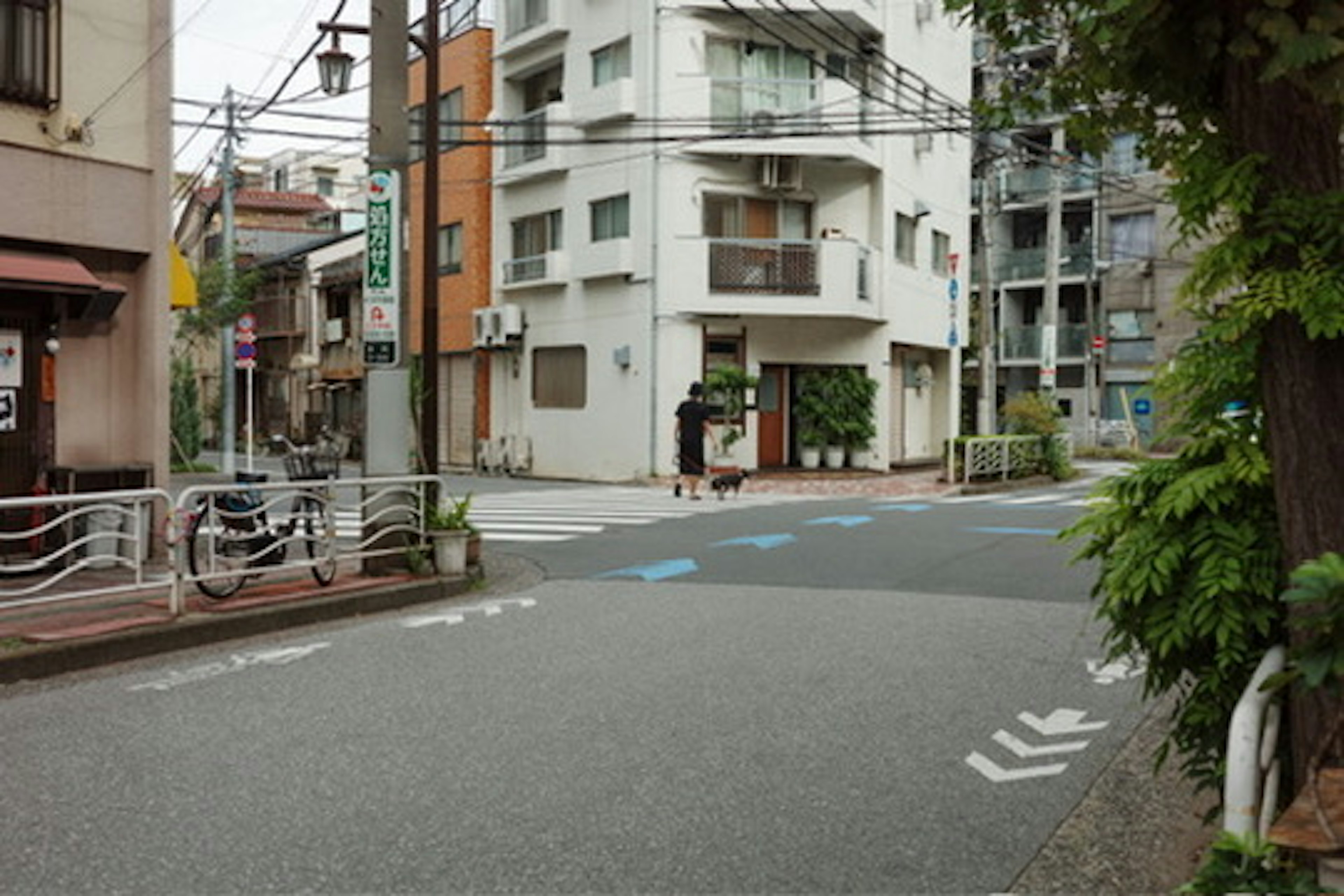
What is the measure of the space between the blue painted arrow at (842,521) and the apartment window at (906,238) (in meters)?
13.9

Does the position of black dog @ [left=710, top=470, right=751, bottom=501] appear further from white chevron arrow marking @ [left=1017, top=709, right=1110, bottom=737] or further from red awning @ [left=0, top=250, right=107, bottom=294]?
white chevron arrow marking @ [left=1017, top=709, right=1110, bottom=737]

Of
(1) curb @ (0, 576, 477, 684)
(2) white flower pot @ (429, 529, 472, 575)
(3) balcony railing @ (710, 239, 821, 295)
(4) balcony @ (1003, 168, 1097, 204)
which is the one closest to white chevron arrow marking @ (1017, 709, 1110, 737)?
Result: (1) curb @ (0, 576, 477, 684)

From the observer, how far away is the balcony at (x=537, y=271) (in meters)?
27.0

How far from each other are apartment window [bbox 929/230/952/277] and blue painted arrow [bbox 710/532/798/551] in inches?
745

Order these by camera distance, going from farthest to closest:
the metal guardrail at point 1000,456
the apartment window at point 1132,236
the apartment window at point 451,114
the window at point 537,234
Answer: the apartment window at point 1132,236
the apartment window at point 451,114
the window at point 537,234
the metal guardrail at point 1000,456

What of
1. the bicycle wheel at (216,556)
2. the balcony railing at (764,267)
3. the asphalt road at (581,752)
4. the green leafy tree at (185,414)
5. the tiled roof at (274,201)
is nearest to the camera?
the asphalt road at (581,752)

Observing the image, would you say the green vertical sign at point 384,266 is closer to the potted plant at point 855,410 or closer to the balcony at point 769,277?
the balcony at point 769,277

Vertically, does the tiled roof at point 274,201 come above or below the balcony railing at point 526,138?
above

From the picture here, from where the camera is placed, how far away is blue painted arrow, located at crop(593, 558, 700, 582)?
10703 mm

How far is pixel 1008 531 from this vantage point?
1398 cm

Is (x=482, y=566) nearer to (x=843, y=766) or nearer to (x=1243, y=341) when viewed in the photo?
(x=843, y=766)

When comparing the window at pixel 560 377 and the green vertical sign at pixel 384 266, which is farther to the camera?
the window at pixel 560 377

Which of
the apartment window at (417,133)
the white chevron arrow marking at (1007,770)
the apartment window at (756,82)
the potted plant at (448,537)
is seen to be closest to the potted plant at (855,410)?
the apartment window at (756,82)

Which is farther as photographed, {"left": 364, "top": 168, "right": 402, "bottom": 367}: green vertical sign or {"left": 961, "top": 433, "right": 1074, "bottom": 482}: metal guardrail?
{"left": 961, "top": 433, "right": 1074, "bottom": 482}: metal guardrail
